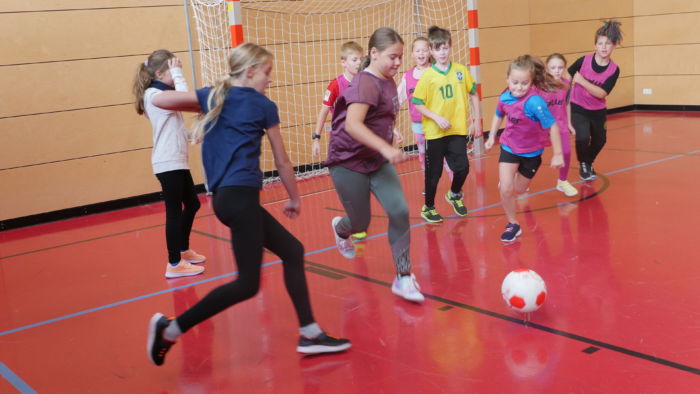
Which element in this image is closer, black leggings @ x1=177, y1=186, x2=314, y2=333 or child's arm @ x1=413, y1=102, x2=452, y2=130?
black leggings @ x1=177, y1=186, x2=314, y2=333

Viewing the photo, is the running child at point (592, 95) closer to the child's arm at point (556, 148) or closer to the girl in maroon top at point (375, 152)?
the child's arm at point (556, 148)

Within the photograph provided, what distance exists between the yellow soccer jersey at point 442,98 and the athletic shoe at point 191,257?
2004mm

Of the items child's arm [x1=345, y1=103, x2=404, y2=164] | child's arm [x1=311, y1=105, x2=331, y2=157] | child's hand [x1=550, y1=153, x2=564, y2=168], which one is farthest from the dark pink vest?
child's arm [x1=345, y1=103, x2=404, y2=164]

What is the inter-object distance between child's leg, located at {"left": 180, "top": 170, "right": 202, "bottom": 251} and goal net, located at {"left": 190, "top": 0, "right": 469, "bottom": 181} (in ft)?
10.9

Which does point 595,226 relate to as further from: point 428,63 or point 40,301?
point 40,301

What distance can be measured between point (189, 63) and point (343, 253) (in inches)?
162

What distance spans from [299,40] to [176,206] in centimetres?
450

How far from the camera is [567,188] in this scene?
237 inches

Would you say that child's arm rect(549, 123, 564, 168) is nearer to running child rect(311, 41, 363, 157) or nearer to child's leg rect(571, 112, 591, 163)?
running child rect(311, 41, 363, 157)

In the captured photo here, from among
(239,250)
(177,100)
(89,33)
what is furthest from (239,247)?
(89,33)

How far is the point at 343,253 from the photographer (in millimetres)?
4332

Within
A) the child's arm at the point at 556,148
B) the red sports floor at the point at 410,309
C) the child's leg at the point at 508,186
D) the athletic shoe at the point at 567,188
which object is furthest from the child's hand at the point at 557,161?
the athletic shoe at the point at 567,188

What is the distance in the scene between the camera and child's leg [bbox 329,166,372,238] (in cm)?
367

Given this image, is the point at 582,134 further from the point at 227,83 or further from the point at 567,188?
the point at 227,83
